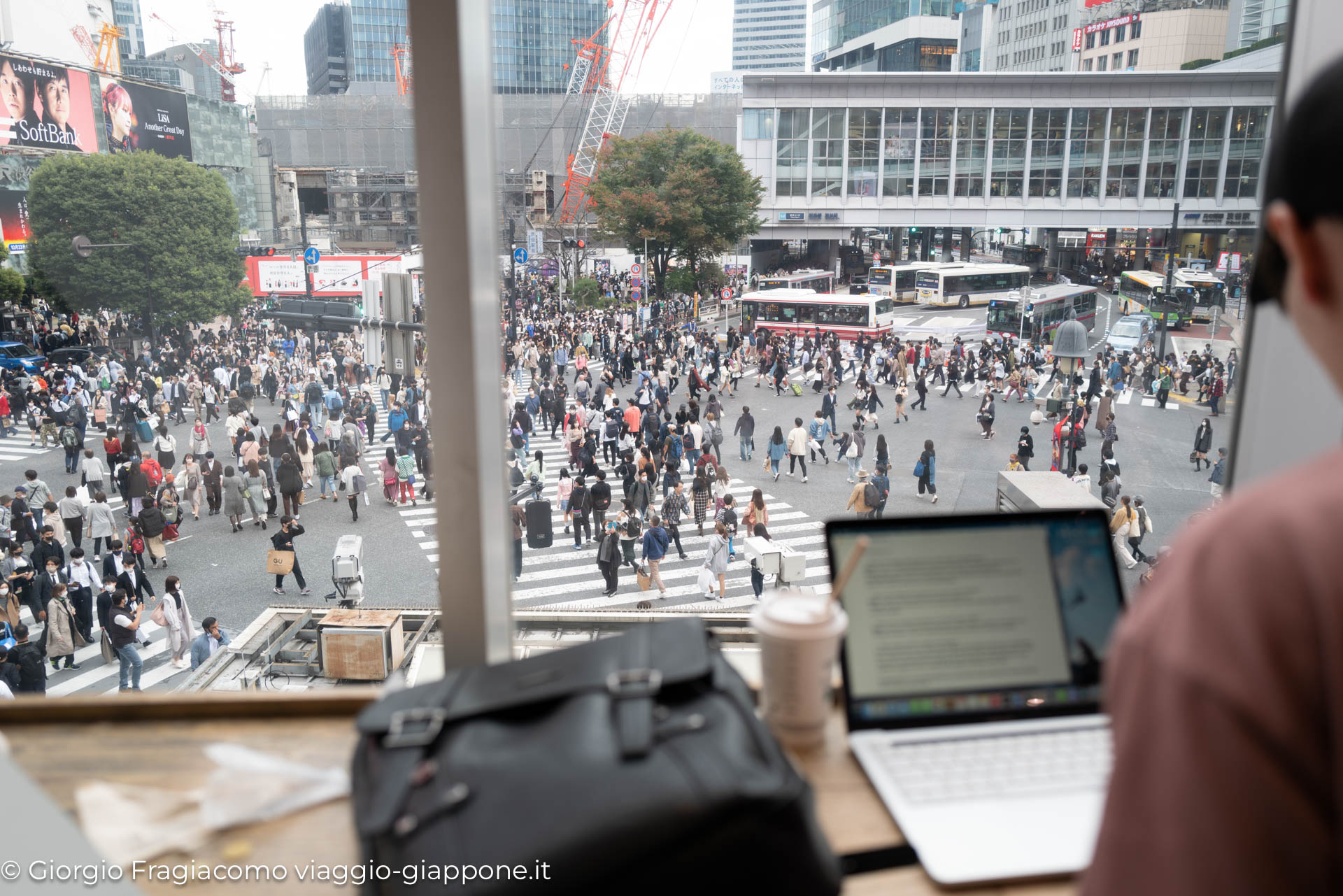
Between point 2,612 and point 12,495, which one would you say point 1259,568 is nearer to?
point 2,612

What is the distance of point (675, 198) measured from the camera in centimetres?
1947

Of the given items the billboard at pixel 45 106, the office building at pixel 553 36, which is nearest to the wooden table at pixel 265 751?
the billboard at pixel 45 106

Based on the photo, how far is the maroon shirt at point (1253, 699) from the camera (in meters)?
0.26

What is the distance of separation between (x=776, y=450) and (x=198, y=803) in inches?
426

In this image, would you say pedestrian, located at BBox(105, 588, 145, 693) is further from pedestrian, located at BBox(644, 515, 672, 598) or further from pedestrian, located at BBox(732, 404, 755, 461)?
pedestrian, located at BBox(732, 404, 755, 461)

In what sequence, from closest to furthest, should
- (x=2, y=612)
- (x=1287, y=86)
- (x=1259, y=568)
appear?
1. (x=1259, y=568)
2. (x=1287, y=86)
3. (x=2, y=612)

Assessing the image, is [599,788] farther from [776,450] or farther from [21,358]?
[21,358]

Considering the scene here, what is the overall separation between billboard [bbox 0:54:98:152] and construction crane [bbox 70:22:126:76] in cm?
57

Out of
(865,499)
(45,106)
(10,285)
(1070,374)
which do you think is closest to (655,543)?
(865,499)

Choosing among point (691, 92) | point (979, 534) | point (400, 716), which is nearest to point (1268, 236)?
point (979, 534)

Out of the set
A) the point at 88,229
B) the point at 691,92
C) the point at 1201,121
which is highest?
the point at 691,92

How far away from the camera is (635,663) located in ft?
2.09

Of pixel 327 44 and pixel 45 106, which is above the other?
pixel 327 44

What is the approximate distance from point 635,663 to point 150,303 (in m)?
19.2
